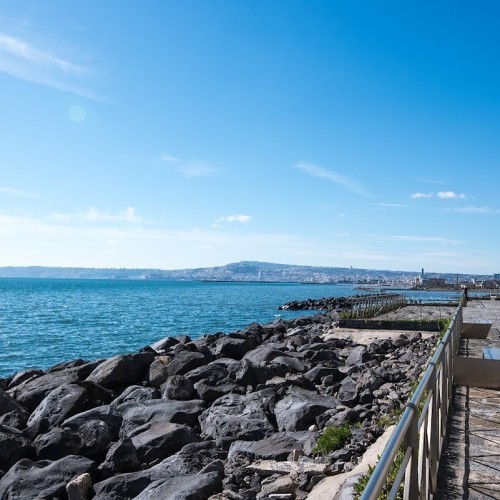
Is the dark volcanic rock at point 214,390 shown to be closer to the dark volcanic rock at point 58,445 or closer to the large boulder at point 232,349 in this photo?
the dark volcanic rock at point 58,445

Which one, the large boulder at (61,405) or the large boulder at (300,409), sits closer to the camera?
the large boulder at (300,409)

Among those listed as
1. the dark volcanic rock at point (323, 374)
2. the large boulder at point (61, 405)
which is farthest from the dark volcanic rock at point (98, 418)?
the dark volcanic rock at point (323, 374)

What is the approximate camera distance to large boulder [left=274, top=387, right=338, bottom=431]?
10.1m

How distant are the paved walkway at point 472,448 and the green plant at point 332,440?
5.59 feet

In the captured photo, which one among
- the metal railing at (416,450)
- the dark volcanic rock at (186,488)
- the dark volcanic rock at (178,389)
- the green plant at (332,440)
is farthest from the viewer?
the dark volcanic rock at (178,389)

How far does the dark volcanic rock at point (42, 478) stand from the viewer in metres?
8.20

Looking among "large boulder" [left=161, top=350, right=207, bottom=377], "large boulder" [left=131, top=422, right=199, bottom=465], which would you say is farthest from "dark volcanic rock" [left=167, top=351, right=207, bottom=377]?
"large boulder" [left=131, top=422, right=199, bottom=465]

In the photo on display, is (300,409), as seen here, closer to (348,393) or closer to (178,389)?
(348,393)

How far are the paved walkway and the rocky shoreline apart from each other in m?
1.58

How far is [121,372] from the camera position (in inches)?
624

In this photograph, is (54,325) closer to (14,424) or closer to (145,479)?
(14,424)

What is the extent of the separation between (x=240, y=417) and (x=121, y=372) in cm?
627

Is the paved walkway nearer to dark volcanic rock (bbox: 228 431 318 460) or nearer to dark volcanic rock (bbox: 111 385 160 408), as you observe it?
dark volcanic rock (bbox: 228 431 318 460)

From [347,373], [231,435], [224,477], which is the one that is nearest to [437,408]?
[224,477]
